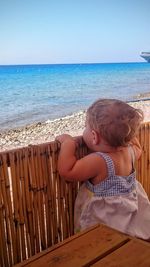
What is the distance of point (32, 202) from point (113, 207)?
39cm

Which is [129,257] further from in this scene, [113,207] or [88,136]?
[88,136]

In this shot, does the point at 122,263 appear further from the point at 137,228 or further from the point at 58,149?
the point at 58,149

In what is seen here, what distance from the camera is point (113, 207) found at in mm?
1644

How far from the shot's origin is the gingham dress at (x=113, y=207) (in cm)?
164

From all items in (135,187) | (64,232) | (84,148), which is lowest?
(64,232)

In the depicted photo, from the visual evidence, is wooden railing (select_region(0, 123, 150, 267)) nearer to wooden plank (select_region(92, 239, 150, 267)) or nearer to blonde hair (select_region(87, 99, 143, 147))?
blonde hair (select_region(87, 99, 143, 147))

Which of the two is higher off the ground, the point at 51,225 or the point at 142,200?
the point at 142,200

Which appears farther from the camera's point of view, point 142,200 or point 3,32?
point 3,32

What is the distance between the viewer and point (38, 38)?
49.5 meters

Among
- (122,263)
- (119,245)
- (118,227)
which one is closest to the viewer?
(122,263)

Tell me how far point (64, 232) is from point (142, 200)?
46 cm

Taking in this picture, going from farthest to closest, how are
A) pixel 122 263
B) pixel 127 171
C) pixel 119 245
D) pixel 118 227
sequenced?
pixel 127 171
pixel 118 227
pixel 119 245
pixel 122 263

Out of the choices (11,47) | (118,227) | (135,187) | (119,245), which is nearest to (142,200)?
(135,187)

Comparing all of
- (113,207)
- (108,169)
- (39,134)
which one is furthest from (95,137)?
(39,134)
